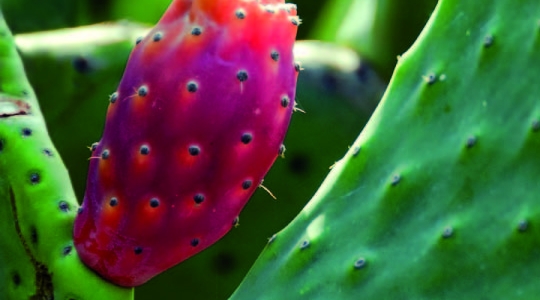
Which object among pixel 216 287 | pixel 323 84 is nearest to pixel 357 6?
pixel 323 84

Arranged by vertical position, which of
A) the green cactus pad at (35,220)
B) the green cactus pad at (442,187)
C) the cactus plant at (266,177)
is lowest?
the cactus plant at (266,177)

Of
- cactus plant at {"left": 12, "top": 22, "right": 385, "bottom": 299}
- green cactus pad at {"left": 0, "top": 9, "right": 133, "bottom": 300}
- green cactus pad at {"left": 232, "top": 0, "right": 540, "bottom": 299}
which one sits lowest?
cactus plant at {"left": 12, "top": 22, "right": 385, "bottom": 299}

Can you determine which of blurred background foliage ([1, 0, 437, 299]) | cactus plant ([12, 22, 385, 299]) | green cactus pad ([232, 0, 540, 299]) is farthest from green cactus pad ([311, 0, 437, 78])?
green cactus pad ([232, 0, 540, 299])

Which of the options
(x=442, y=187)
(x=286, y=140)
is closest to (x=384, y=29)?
(x=286, y=140)

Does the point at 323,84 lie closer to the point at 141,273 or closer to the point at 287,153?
the point at 287,153

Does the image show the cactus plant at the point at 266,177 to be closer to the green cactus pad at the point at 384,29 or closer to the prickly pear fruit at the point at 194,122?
the green cactus pad at the point at 384,29

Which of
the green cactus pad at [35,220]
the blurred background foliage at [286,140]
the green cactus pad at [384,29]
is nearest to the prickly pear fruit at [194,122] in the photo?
the green cactus pad at [35,220]

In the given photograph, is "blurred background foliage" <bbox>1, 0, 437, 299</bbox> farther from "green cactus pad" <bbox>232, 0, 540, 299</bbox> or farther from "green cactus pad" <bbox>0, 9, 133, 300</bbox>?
"green cactus pad" <bbox>232, 0, 540, 299</bbox>
